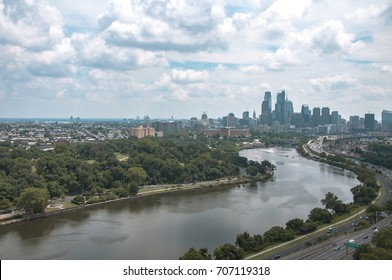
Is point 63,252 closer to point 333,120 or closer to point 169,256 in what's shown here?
point 169,256

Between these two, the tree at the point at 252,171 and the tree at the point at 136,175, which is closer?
the tree at the point at 136,175

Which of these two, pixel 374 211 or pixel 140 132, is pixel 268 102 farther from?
pixel 374 211

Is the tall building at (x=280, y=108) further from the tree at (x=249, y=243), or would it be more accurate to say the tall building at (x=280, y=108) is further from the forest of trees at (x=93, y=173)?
the tree at (x=249, y=243)

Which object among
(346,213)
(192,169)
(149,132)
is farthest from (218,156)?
(149,132)

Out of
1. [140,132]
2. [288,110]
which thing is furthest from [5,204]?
[288,110]

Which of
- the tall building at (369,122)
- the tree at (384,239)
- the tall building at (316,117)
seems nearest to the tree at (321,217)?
the tree at (384,239)
